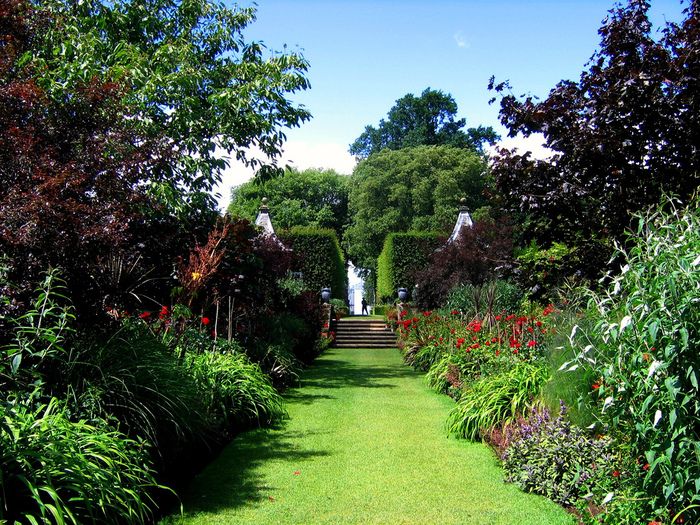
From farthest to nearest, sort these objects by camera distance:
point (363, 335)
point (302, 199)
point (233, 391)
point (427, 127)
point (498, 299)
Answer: point (302, 199)
point (427, 127)
point (363, 335)
point (498, 299)
point (233, 391)

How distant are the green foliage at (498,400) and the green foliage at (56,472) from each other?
344 cm

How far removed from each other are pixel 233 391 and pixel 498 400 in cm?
286

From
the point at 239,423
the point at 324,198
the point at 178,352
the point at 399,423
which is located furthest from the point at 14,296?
the point at 324,198

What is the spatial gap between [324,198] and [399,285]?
773 inches

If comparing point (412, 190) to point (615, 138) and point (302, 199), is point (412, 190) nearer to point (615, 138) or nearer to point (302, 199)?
point (302, 199)

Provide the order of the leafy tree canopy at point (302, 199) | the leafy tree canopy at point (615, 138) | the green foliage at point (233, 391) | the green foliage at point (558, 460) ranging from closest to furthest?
the green foliage at point (558, 460) → the leafy tree canopy at point (615, 138) → the green foliage at point (233, 391) → the leafy tree canopy at point (302, 199)

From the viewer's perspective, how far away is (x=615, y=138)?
4.95 m

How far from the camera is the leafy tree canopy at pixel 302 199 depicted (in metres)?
38.2

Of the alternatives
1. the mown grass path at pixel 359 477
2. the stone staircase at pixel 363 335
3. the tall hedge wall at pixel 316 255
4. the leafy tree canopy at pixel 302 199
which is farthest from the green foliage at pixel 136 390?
the leafy tree canopy at pixel 302 199

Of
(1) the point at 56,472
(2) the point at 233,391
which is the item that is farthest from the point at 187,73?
(1) the point at 56,472

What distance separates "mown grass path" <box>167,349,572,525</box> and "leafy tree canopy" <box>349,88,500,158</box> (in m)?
31.3

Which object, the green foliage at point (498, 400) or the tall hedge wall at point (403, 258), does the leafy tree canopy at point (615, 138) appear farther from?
the tall hedge wall at point (403, 258)

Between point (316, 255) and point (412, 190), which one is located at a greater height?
point (412, 190)

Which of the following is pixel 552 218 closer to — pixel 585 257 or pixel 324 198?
pixel 585 257
